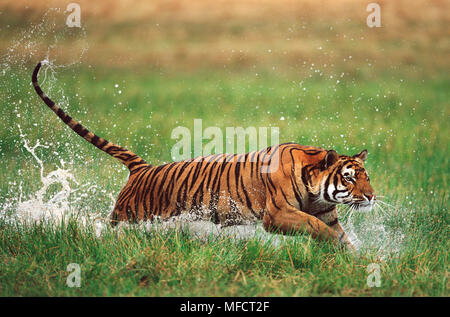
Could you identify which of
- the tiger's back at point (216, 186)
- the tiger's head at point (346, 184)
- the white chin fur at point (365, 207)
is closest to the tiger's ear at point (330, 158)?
the tiger's head at point (346, 184)

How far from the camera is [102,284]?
3896 millimetres

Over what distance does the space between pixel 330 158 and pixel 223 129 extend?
3.14 m

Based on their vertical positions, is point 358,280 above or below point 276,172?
below

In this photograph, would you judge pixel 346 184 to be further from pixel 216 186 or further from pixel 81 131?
pixel 81 131

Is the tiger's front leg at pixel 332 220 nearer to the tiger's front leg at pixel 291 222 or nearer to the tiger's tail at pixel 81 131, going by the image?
the tiger's front leg at pixel 291 222

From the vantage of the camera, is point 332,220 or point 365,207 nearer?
point 365,207

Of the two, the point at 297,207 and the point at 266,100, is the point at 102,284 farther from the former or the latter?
the point at 266,100

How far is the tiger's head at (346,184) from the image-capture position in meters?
4.55

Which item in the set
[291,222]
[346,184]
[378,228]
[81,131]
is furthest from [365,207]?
[81,131]

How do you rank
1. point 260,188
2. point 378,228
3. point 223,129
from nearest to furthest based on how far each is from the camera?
1. point 260,188
2. point 378,228
3. point 223,129

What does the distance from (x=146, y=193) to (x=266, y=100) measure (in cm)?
439

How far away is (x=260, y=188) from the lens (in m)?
4.78

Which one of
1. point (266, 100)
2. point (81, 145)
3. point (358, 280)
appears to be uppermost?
point (266, 100)

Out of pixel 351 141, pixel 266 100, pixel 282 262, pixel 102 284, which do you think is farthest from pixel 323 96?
pixel 102 284
